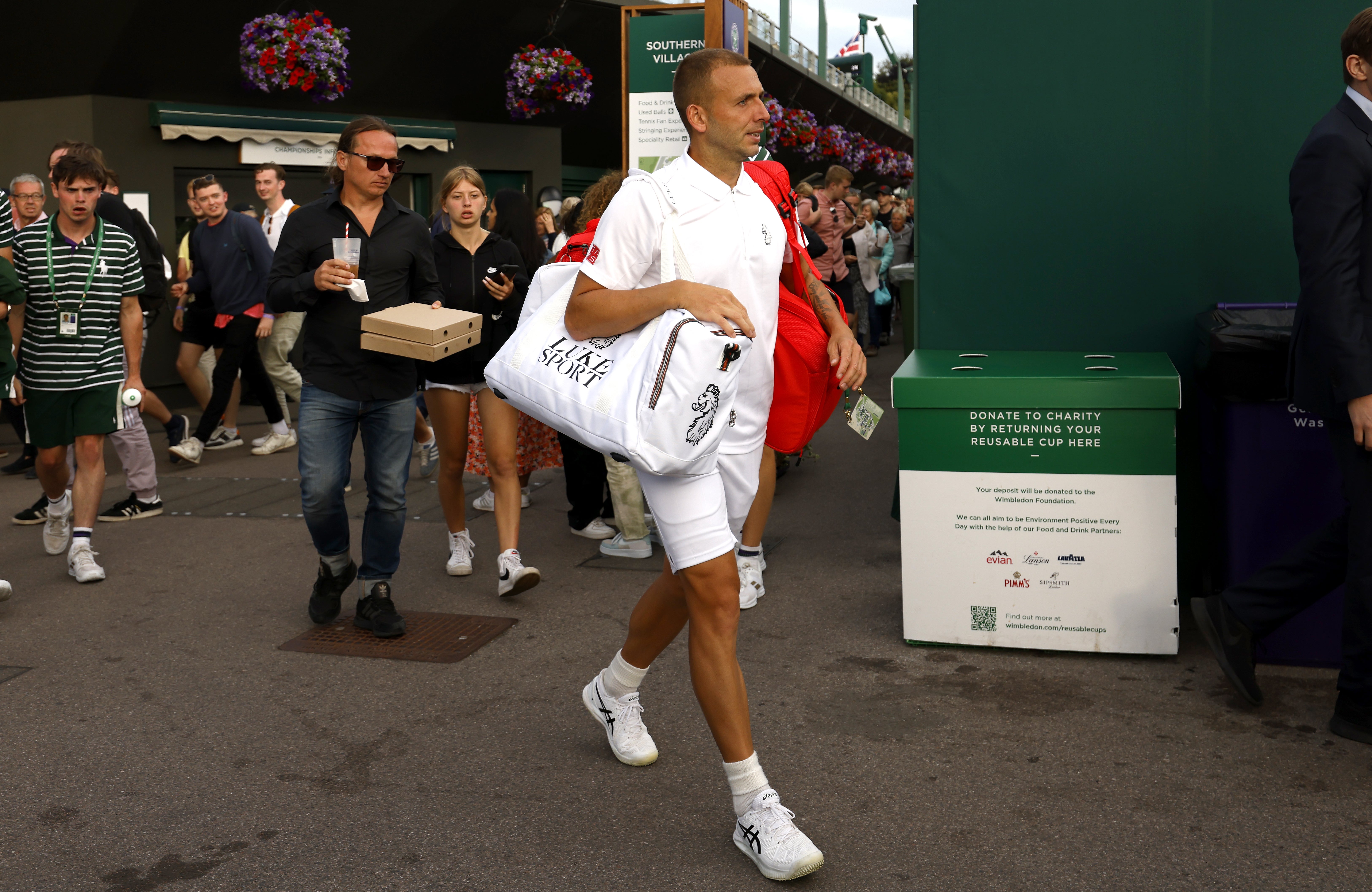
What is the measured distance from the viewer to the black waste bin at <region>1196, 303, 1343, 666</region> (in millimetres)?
4504

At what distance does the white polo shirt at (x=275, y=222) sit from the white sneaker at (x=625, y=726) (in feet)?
25.2

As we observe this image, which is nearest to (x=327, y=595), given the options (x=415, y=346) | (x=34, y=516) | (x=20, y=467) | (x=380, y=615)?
(x=380, y=615)

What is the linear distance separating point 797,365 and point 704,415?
3.08ft

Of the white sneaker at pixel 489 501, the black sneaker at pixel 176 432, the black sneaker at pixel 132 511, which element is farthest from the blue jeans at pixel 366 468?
the black sneaker at pixel 176 432

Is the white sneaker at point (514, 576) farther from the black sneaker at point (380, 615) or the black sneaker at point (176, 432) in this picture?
the black sneaker at point (176, 432)

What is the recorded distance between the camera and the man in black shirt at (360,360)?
5090 mm

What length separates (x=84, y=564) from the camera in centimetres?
627

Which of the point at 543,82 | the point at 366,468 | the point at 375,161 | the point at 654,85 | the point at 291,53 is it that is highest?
the point at 543,82

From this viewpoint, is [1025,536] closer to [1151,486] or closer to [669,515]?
[1151,486]

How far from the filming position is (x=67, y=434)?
641cm

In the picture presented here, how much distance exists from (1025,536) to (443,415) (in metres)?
2.72

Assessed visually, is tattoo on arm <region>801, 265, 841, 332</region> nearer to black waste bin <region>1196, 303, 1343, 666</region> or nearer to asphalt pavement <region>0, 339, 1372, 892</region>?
asphalt pavement <region>0, 339, 1372, 892</region>

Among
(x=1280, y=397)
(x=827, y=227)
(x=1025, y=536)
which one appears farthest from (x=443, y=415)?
(x=827, y=227)

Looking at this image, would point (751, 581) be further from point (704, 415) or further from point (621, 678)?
point (704, 415)
